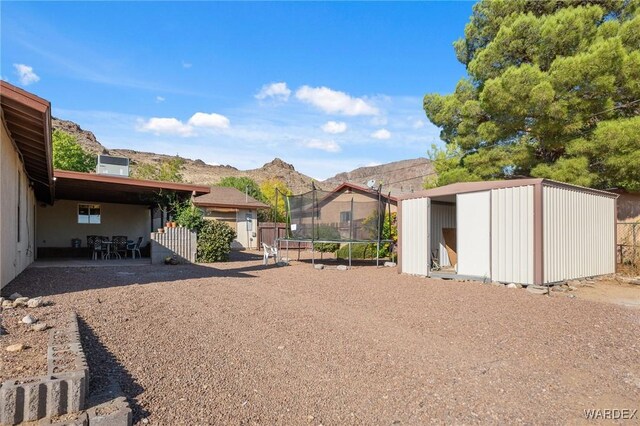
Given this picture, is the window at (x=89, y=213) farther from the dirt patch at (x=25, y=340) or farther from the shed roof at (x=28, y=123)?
the dirt patch at (x=25, y=340)

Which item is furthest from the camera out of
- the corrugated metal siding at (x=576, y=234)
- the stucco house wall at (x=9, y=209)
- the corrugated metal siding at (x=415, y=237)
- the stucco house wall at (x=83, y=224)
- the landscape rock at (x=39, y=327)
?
the stucco house wall at (x=83, y=224)

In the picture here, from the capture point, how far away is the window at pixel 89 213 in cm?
1656

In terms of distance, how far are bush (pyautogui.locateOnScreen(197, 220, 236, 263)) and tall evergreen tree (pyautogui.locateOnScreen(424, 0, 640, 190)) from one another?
30.2 feet

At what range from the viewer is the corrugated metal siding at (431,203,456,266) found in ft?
40.5

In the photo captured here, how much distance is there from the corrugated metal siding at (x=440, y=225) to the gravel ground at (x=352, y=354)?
16.1 ft

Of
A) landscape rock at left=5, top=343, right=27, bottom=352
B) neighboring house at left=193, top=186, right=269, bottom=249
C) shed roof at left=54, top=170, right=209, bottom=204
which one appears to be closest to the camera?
landscape rock at left=5, top=343, right=27, bottom=352

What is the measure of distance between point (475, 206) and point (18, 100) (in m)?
8.91

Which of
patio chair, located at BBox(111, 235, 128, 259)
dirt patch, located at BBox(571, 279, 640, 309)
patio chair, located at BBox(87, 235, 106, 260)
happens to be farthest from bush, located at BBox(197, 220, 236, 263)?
dirt patch, located at BBox(571, 279, 640, 309)

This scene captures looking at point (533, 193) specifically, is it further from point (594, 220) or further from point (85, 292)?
point (85, 292)

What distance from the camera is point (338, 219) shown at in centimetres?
1341

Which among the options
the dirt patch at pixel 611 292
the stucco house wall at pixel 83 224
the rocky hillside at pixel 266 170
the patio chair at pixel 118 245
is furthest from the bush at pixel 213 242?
the rocky hillside at pixel 266 170

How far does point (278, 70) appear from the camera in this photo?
53.6 feet

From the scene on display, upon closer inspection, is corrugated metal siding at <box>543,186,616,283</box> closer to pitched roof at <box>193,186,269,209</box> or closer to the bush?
the bush

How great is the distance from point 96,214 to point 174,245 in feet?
19.7
